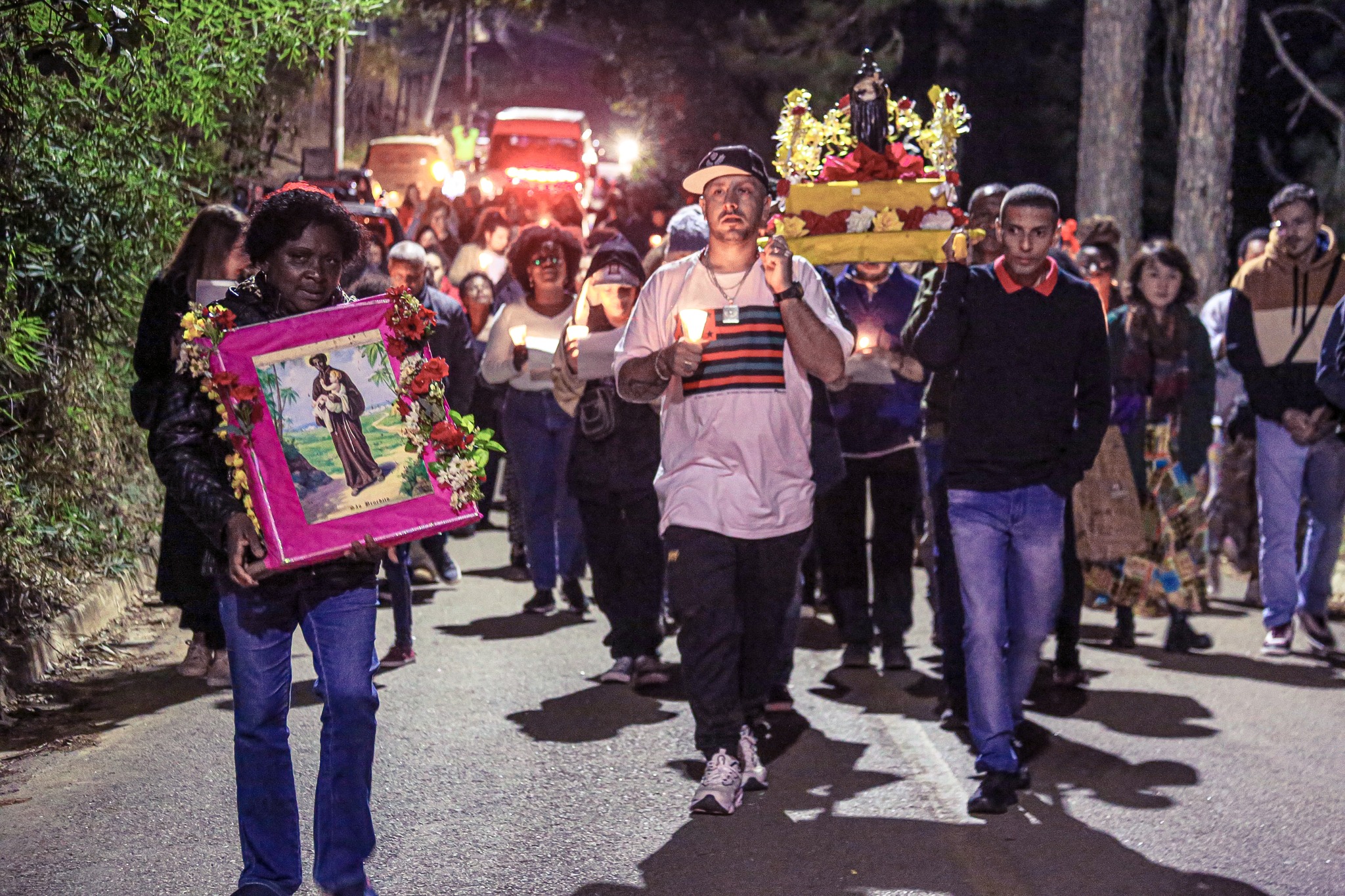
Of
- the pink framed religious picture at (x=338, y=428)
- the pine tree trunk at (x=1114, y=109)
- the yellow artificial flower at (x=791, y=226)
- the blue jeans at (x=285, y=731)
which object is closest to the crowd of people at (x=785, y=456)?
the blue jeans at (x=285, y=731)

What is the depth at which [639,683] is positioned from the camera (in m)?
8.45

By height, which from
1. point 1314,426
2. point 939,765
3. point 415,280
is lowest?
point 939,765

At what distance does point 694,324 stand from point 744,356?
1.29 ft

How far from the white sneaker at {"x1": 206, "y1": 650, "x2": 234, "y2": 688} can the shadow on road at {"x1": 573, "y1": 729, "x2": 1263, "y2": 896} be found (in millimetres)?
2886

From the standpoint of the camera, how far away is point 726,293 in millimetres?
6371

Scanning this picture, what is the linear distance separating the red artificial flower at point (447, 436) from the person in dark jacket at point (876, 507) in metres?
4.24

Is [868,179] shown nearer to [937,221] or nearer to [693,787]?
[937,221]

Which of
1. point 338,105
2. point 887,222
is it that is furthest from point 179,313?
point 338,105

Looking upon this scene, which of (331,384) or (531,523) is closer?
(331,384)

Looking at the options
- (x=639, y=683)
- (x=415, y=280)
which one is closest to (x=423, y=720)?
(x=639, y=683)

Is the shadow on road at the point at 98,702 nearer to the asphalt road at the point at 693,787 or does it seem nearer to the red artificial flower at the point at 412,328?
the asphalt road at the point at 693,787

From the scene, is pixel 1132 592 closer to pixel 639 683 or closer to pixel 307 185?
pixel 639 683

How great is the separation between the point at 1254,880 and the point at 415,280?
6402 mm

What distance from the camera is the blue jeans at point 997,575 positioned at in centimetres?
645
